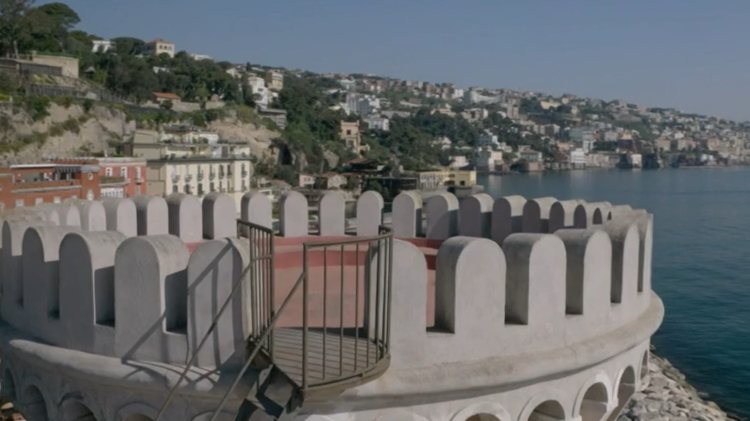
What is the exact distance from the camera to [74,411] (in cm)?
731

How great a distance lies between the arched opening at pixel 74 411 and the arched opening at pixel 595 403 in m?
5.03

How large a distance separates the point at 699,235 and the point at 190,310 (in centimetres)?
8321

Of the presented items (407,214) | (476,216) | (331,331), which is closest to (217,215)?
(407,214)

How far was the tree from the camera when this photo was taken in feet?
328

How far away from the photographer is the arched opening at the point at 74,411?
286 inches

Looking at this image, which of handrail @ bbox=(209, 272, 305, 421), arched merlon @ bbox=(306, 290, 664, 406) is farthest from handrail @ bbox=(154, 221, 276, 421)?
arched merlon @ bbox=(306, 290, 664, 406)

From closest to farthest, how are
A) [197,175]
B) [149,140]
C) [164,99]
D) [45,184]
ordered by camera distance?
1. [45,184]
2. [197,175]
3. [149,140]
4. [164,99]

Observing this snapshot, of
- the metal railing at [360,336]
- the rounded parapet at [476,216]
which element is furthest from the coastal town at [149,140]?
the metal railing at [360,336]

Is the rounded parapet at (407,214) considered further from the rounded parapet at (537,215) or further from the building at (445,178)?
the building at (445,178)

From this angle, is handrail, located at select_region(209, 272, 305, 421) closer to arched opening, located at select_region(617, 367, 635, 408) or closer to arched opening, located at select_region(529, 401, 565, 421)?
arched opening, located at select_region(529, 401, 565, 421)

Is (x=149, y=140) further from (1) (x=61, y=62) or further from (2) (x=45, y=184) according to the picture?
(2) (x=45, y=184)

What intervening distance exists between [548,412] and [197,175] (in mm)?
75793

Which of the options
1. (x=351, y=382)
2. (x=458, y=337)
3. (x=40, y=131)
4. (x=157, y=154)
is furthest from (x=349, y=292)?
(x=40, y=131)

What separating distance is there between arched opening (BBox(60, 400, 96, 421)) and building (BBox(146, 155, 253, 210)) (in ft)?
199
